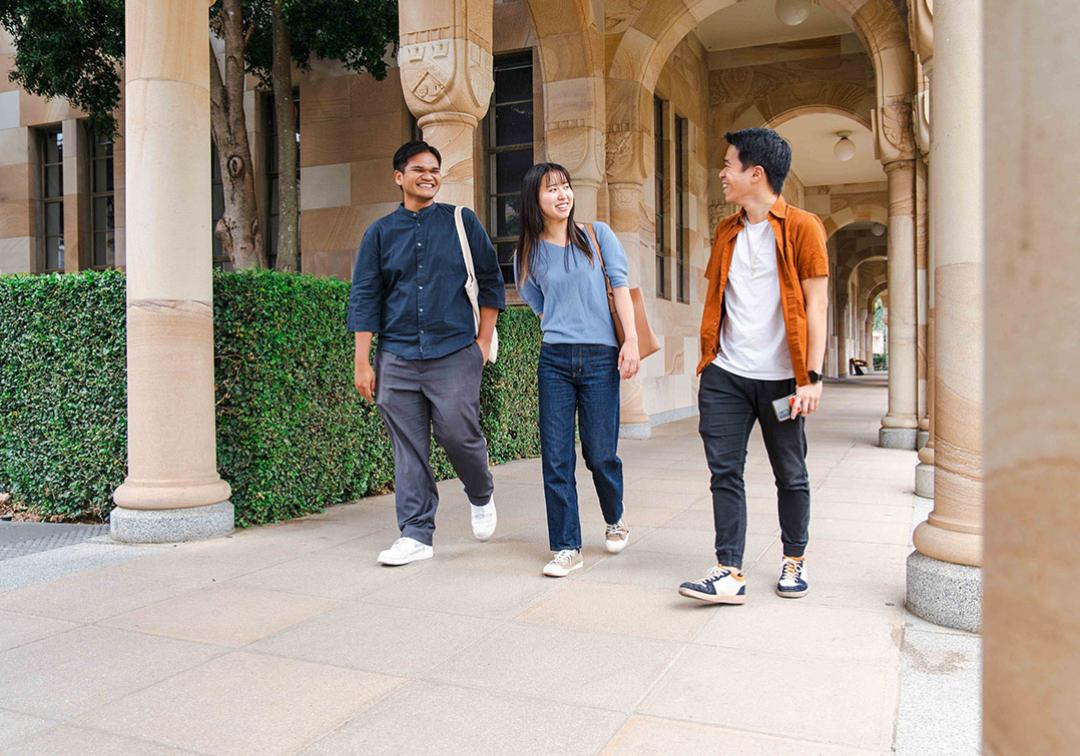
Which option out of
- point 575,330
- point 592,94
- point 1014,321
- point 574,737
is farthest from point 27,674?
point 592,94

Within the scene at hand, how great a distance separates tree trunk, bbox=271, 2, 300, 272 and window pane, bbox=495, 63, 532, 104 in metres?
2.78

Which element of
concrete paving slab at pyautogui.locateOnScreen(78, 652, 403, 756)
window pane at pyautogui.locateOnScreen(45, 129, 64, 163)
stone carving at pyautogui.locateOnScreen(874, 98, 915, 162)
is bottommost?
concrete paving slab at pyautogui.locateOnScreen(78, 652, 403, 756)

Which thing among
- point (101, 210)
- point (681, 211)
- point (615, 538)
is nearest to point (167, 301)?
point (615, 538)

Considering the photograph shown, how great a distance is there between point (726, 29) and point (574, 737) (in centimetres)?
1423

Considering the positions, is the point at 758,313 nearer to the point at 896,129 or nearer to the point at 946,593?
the point at 946,593

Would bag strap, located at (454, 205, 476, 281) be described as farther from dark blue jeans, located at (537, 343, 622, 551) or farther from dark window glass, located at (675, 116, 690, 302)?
dark window glass, located at (675, 116, 690, 302)

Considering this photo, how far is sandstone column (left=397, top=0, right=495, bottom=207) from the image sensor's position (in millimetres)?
7297

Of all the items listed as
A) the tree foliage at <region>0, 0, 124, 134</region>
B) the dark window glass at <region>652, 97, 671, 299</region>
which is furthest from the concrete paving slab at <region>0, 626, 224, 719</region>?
the dark window glass at <region>652, 97, 671, 299</region>

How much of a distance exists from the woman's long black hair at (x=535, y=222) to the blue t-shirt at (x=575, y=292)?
27 mm

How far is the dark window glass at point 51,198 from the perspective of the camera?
602 inches

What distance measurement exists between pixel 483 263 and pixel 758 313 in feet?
4.98

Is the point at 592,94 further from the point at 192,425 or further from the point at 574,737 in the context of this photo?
the point at 574,737

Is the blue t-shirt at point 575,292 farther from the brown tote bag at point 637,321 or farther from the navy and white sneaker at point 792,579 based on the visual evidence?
the navy and white sneaker at point 792,579

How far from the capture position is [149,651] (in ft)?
10.1
